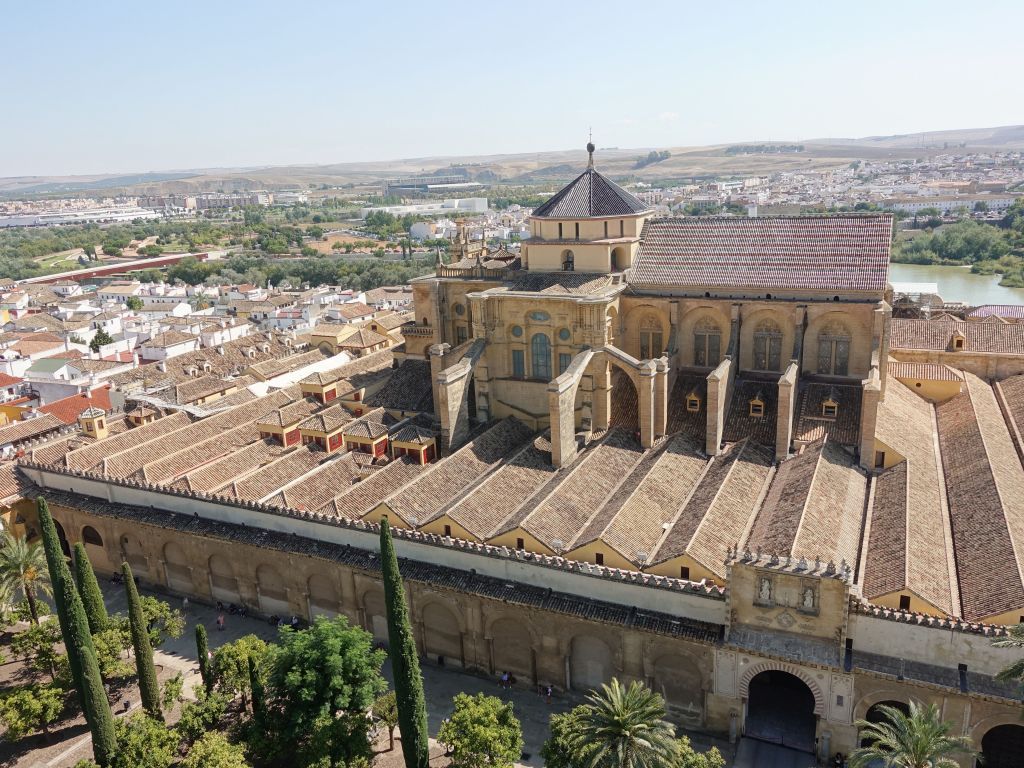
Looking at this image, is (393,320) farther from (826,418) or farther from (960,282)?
(960,282)

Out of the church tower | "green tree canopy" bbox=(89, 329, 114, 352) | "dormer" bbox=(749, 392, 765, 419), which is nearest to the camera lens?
"dormer" bbox=(749, 392, 765, 419)

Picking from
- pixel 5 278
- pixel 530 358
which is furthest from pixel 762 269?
pixel 5 278

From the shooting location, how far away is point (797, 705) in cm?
2350

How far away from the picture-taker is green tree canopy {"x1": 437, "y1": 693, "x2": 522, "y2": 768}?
19.6 metres

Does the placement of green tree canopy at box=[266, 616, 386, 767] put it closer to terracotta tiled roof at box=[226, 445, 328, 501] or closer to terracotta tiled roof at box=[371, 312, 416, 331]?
terracotta tiled roof at box=[226, 445, 328, 501]

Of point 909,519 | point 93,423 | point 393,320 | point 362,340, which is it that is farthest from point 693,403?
point 393,320

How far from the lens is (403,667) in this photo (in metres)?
19.7

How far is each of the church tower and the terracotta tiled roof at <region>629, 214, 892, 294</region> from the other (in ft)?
3.72

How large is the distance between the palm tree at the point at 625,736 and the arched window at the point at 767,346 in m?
19.9

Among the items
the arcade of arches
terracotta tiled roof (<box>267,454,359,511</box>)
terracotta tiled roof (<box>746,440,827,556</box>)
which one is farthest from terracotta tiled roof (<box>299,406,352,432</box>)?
terracotta tiled roof (<box>746,440,827,556</box>)

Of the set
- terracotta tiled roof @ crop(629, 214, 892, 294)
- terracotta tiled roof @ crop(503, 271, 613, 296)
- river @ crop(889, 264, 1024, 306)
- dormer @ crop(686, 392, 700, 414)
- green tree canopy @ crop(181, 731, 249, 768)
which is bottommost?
river @ crop(889, 264, 1024, 306)

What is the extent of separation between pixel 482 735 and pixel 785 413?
54.9 ft

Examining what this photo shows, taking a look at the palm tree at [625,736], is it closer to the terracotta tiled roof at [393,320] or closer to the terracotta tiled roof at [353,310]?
the terracotta tiled roof at [393,320]

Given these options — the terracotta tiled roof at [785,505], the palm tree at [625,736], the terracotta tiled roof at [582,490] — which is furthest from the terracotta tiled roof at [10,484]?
the terracotta tiled roof at [785,505]
